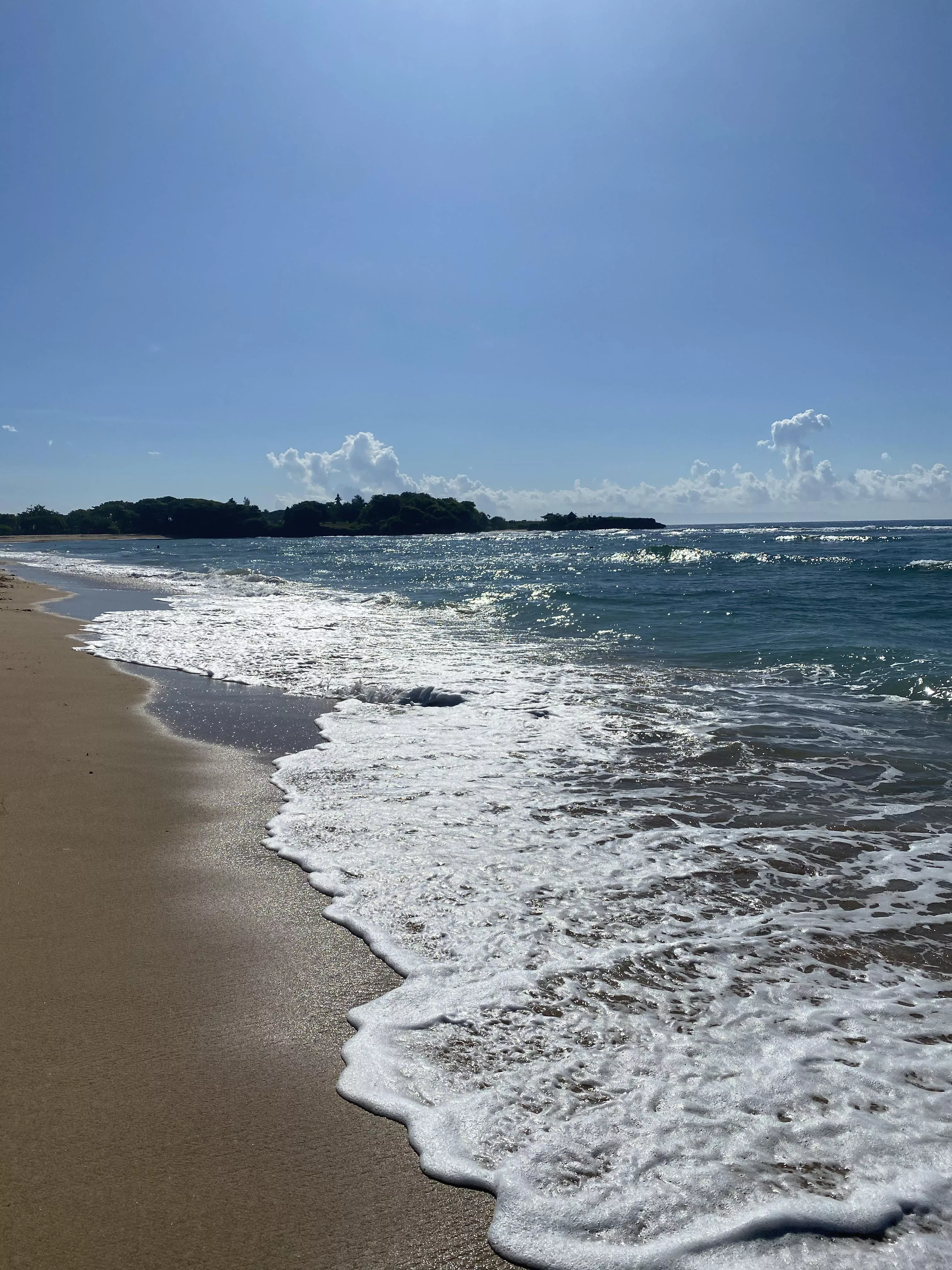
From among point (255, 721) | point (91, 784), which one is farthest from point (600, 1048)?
point (255, 721)

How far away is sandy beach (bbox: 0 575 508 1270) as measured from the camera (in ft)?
6.49

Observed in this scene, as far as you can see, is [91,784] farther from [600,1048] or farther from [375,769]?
[600,1048]

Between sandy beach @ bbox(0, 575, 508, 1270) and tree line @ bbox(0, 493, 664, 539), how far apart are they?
12991 cm

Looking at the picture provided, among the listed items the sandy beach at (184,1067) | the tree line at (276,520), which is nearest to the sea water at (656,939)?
the sandy beach at (184,1067)

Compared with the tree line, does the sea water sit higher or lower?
lower

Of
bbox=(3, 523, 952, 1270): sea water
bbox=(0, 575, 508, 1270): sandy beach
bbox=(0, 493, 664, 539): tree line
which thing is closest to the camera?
bbox=(0, 575, 508, 1270): sandy beach

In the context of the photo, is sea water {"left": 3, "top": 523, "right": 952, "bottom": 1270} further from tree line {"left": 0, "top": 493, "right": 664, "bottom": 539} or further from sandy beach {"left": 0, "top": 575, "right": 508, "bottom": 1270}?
tree line {"left": 0, "top": 493, "right": 664, "bottom": 539}

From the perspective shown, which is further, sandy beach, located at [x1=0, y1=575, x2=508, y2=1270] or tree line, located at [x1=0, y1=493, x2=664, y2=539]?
tree line, located at [x1=0, y1=493, x2=664, y2=539]

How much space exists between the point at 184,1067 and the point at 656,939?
2.11 metres

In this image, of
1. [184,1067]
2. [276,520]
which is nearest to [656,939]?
[184,1067]

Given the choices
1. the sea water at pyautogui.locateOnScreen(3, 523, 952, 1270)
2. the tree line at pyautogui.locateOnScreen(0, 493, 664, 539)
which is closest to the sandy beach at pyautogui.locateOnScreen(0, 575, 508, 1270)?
the sea water at pyautogui.locateOnScreen(3, 523, 952, 1270)

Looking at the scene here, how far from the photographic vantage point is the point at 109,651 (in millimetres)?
12070

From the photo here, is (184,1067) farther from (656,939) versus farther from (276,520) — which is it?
(276,520)

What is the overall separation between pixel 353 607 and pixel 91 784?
52.9 ft
